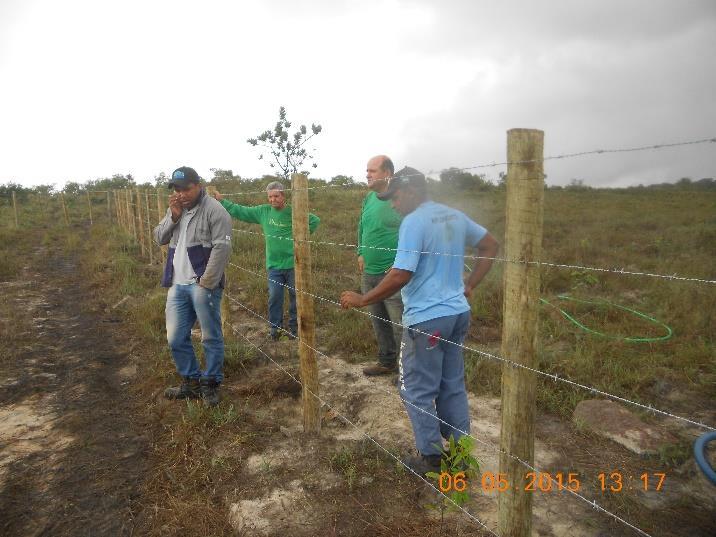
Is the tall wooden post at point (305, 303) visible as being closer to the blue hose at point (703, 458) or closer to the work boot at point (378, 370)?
the work boot at point (378, 370)

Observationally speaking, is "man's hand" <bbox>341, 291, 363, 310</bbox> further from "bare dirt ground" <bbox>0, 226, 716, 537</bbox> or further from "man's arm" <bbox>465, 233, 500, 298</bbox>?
"bare dirt ground" <bbox>0, 226, 716, 537</bbox>

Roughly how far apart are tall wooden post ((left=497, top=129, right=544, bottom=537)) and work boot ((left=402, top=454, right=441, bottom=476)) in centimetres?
73

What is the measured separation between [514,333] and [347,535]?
4.66 ft

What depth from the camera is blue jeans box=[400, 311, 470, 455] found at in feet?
8.28

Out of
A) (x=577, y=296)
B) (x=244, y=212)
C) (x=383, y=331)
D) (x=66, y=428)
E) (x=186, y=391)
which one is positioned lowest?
(x=66, y=428)

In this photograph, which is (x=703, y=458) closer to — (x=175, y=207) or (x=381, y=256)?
(x=381, y=256)

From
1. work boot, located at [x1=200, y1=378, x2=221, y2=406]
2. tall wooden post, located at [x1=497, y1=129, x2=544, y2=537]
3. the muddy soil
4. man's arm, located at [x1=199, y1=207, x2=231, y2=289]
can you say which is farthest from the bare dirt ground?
man's arm, located at [x1=199, y1=207, x2=231, y2=289]

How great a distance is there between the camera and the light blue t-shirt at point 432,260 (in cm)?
241

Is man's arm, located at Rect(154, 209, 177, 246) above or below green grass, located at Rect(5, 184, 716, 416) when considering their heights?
above

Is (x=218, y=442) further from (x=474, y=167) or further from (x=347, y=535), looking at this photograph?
(x=474, y=167)

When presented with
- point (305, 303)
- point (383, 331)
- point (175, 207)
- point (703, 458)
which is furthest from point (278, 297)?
point (703, 458)

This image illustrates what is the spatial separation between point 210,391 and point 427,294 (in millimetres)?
2165

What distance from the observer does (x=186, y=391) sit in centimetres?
384

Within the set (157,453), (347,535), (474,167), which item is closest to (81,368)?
(157,453)
